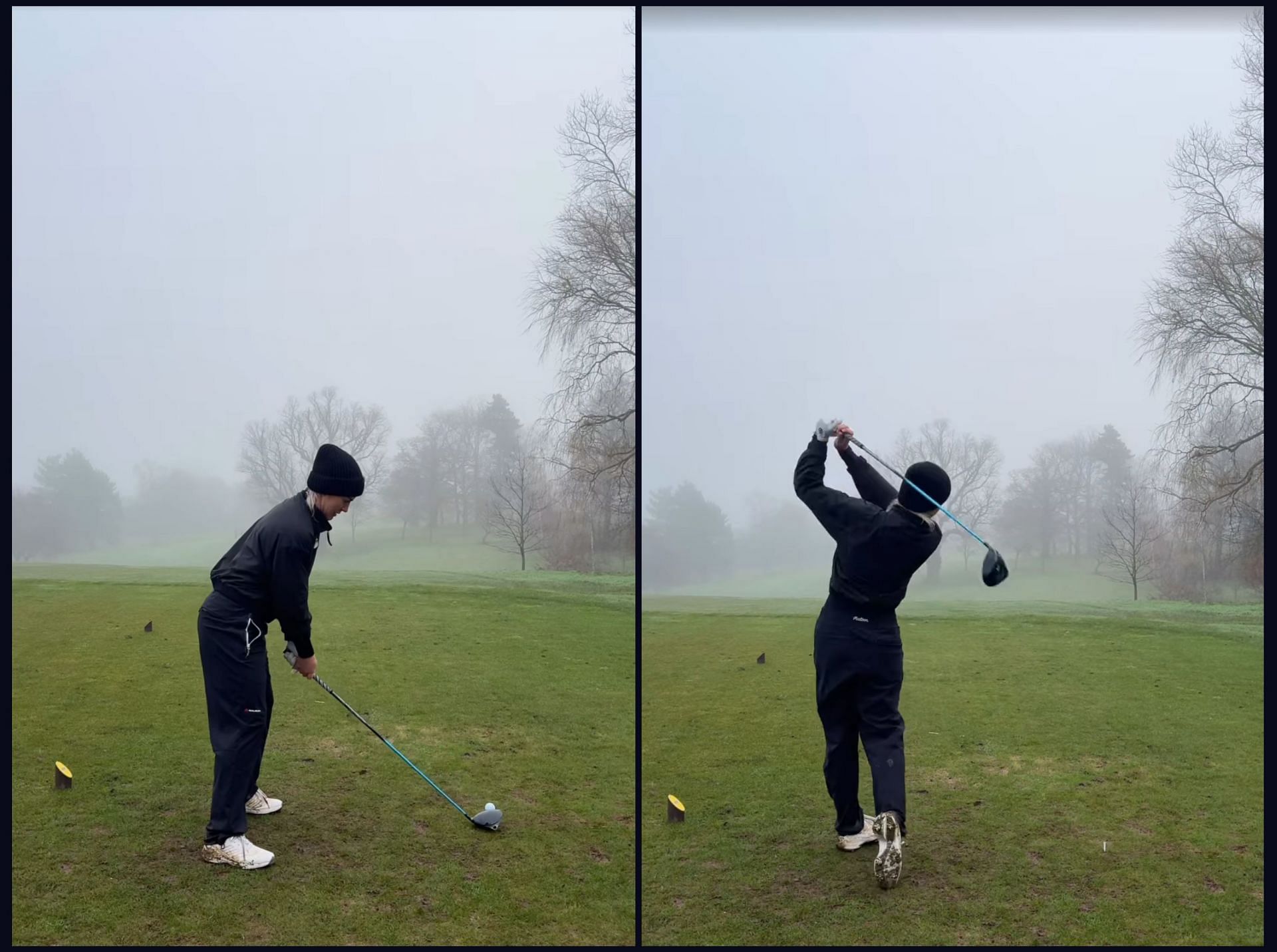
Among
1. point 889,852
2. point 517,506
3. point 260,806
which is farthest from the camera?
point 517,506

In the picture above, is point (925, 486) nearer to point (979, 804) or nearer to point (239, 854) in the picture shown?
point (979, 804)

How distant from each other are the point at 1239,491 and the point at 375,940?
1345 centimetres

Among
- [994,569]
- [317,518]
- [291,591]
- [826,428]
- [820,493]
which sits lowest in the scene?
[291,591]

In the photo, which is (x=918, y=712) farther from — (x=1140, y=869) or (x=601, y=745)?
(x=1140, y=869)

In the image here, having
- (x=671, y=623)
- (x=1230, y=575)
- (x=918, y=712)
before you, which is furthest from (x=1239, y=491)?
(x=918, y=712)

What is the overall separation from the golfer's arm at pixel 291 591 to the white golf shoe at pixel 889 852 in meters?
2.04

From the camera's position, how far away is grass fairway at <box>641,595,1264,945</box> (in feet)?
10.7

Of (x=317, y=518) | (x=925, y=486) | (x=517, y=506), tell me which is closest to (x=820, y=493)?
(x=925, y=486)

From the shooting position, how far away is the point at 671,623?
8.84 meters

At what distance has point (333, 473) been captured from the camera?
366 cm

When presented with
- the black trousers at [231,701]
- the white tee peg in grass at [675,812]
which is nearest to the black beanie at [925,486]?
the white tee peg in grass at [675,812]

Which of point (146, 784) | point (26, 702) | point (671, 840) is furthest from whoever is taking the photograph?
point (26, 702)

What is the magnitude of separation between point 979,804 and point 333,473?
2.90 metres

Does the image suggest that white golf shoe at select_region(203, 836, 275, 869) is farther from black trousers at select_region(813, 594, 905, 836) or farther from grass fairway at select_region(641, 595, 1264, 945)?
black trousers at select_region(813, 594, 905, 836)
